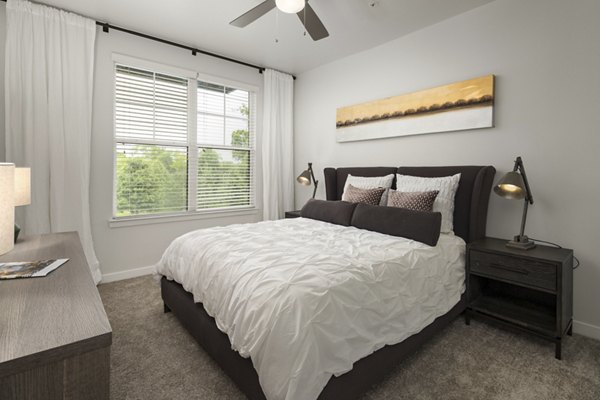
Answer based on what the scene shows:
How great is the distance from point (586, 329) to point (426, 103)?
2327 mm

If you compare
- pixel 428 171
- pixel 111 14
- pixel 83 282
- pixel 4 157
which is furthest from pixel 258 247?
pixel 111 14

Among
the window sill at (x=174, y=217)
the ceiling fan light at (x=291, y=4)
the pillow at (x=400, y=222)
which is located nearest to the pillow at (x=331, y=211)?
the pillow at (x=400, y=222)

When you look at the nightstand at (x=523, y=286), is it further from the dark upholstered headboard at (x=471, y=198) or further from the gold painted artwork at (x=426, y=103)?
the gold painted artwork at (x=426, y=103)

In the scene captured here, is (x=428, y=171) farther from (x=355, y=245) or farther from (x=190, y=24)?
(x=190, y=24)

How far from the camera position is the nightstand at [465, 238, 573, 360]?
6.49 ft

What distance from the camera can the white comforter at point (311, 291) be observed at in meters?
1.25

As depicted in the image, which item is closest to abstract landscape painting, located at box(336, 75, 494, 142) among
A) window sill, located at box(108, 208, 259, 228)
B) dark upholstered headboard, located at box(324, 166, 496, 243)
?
dark upholstered headboard, located at box(324, 166, 496, 243)

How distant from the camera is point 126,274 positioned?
135 inches

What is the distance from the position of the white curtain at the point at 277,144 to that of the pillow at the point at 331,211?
1.19m

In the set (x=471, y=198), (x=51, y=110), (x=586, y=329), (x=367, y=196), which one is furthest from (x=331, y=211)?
(x=51, y=110)

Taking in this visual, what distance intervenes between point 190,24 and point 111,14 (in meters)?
0.75

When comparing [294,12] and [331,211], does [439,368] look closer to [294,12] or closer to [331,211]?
[331,211]

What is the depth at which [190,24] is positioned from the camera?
3.16m

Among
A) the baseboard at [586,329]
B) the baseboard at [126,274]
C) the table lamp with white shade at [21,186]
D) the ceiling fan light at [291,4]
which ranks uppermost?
the ceiling fan light at [291,4]
